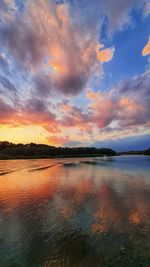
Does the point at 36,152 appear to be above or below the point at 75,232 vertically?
above

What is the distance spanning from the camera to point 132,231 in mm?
8820

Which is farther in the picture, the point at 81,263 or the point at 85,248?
the point at 85,248

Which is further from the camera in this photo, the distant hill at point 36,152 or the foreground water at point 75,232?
the distant hill at point 36,152

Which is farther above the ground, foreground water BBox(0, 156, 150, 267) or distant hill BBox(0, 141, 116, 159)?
distant hill BBox(0, 141, 116, 159)

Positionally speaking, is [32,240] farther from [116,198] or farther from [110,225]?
[116,198]

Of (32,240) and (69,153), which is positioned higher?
(69,153)

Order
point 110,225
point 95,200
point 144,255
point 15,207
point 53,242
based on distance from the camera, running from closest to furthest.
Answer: point 144,255 < point 53,242 < point 110,225 < point 15,207 < point 95,200

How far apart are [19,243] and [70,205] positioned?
6.26 metres

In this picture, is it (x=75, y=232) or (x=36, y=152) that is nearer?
Answer: (x=75, y=232)

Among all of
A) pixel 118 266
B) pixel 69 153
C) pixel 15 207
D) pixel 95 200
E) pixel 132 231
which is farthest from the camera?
pixel 69 153

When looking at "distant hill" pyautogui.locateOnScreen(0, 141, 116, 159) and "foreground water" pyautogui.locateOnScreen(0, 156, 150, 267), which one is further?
"distant hill" pyautogui.locateOnScreen(0, 141, 116, 159)

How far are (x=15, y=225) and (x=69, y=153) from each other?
165370 mm

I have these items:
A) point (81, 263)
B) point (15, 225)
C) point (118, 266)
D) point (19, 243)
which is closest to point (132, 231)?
point (118, 266)

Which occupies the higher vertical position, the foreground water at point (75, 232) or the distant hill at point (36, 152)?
the distant hill at point (36, 152)
